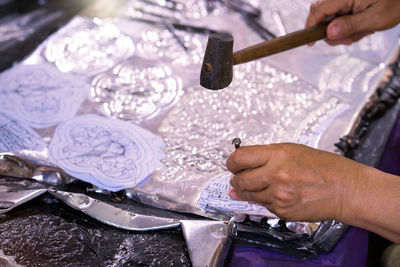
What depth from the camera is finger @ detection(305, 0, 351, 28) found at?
1.32 meters

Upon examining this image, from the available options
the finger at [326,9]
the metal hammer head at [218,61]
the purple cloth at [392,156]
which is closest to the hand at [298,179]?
the metal hammer head at [218,61]

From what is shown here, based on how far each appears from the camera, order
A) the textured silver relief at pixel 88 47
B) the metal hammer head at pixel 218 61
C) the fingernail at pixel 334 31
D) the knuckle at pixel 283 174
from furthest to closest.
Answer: the textured silver relief at pixel 88 47 → the fingernail at pixel 334 31 → the metal hammer head at pixel 218 61 → the knuckle at pixel 283 174

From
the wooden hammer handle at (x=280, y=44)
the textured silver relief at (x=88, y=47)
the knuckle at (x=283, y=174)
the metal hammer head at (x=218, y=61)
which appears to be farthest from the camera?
the textured silver relief at (x=88, y=47)

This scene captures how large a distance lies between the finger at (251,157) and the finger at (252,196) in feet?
0.25

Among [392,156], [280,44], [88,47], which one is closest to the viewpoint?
[280,44]

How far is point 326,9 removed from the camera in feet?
4.37

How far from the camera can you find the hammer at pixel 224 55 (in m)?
1.01

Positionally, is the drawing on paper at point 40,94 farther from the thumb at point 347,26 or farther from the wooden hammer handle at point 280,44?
the thumb at point 347,26

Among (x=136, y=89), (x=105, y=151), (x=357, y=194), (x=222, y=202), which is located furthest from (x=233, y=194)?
(x=136, y=89)

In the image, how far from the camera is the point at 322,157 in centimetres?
92

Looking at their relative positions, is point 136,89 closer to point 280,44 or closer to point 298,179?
point 280,44

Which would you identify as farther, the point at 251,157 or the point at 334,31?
the point at 334,31

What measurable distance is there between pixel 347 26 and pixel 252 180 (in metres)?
0.76

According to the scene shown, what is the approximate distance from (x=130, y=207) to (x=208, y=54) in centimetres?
49
